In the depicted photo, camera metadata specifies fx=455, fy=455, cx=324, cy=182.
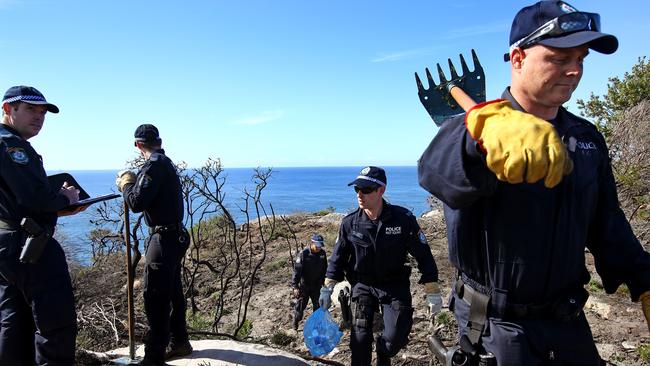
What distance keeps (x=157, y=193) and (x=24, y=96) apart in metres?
1.34

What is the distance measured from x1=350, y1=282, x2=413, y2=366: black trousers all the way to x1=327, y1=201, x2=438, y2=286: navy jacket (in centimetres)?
11

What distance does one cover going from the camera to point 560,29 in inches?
66.4

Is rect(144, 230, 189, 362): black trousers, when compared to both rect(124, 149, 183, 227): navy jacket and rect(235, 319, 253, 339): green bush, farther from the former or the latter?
rect(235, 319, 253, 339): green bush

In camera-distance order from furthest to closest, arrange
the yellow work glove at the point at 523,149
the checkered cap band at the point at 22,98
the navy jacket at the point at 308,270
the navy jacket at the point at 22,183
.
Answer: the navy jacket at the point at 308,270
the checkered cap band at the point at 22,98
the navy jacket at the point at 22,183
the yellow work glove at the point at 523,149

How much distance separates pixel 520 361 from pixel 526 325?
0.14 metres

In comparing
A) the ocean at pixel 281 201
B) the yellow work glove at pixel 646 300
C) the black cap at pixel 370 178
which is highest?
the black cap at pixel 370 178

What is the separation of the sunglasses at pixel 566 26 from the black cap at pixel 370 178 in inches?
108

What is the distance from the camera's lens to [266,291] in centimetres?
957

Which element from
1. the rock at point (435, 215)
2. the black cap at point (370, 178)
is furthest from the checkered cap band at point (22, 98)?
the rock at point (435, 215)

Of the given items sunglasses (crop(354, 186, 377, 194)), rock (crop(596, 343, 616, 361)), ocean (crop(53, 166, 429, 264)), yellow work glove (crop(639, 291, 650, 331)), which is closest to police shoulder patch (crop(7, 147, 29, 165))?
ocean (crop(53, 166, 429, 264))

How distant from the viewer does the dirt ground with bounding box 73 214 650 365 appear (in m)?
4.95

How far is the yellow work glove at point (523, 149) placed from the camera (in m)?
1.31

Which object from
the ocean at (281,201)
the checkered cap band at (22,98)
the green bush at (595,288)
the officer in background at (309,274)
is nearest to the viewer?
the checkered cap band at (22,98)

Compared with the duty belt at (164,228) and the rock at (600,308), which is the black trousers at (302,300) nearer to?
the duty belt at (164,228)
